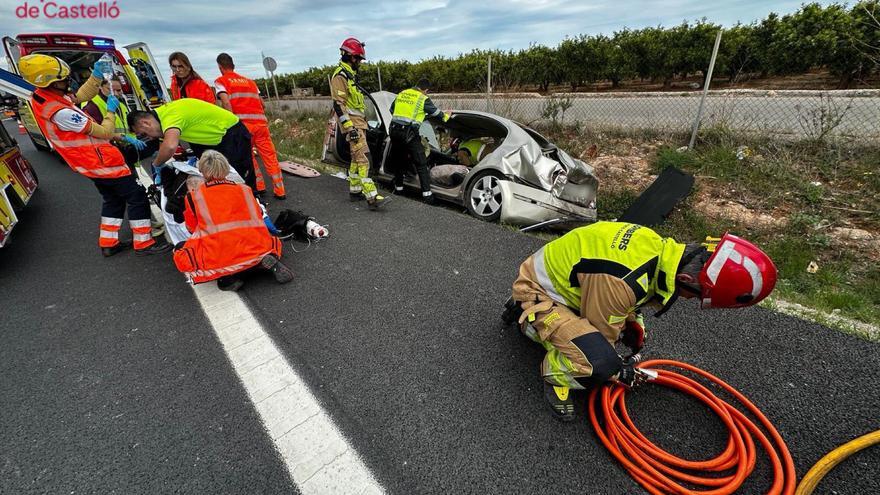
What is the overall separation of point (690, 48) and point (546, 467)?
1259 cm

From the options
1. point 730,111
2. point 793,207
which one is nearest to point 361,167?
point 793,207

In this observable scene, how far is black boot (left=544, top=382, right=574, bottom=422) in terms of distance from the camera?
5.89 feet

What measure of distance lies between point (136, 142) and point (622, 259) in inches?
187

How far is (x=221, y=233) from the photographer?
2.79 meters

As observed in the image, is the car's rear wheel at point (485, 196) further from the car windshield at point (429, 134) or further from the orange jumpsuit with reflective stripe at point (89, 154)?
the orange jumpsuit with reflective stripe at point (89, 154)

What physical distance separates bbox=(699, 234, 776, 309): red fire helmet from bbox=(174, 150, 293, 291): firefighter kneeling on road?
9.20ft

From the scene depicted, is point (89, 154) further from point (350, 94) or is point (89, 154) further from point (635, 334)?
point (635, 334)

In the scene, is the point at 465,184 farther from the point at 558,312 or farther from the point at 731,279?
the point at 731,279

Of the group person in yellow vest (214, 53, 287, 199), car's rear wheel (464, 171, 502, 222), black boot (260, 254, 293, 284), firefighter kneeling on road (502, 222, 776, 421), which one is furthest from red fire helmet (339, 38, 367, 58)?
firefighter kneeling on road (502, 222, 776, 421)

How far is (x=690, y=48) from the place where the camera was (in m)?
10.3

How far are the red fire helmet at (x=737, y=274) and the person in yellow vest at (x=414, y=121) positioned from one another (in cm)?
372

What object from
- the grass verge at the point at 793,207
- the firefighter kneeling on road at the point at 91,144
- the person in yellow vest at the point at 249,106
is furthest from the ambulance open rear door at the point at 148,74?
the grass verge at the point at 793,207

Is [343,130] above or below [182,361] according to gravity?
above

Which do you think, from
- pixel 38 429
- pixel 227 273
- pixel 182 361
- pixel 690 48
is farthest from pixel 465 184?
pixel 690 48
